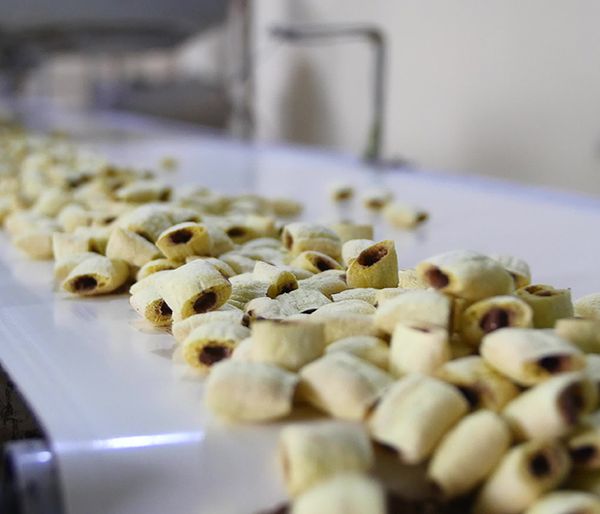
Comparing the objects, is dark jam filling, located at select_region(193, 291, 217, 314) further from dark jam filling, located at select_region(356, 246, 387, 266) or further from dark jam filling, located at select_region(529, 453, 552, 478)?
dark jam filling, located at select_region(529, 453, 552, 478)

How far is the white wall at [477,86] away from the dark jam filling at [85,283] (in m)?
1.72

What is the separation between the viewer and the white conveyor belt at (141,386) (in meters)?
0.43

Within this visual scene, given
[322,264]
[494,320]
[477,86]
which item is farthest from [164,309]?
[477,86]

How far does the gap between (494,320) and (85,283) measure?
391 millimetres

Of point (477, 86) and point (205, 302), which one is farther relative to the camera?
point (477, 86)

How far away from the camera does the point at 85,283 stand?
2.45 ft

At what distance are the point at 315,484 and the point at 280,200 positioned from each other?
86 centimetres

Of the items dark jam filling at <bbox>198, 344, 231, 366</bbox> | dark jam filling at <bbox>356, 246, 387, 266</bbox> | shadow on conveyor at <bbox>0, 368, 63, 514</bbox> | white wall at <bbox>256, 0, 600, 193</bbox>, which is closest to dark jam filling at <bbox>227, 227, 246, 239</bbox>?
dark jam filling at <bbox>356, 246, 387, 266</bbox>

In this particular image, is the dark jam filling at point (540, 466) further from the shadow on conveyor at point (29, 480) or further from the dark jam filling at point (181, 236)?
the dark jam filling at point (181, 236)

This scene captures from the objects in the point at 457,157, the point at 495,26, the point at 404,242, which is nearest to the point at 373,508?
the point at 404,242

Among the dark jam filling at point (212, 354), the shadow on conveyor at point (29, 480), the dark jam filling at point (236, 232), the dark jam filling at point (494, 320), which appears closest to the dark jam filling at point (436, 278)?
the dark jam filling at point (494, 320)

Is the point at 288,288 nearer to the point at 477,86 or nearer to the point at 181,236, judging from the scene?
the point at 181,236

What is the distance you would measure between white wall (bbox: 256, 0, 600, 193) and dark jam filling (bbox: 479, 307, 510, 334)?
1785 millimetres

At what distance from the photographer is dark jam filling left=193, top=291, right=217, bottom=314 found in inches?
24.1
